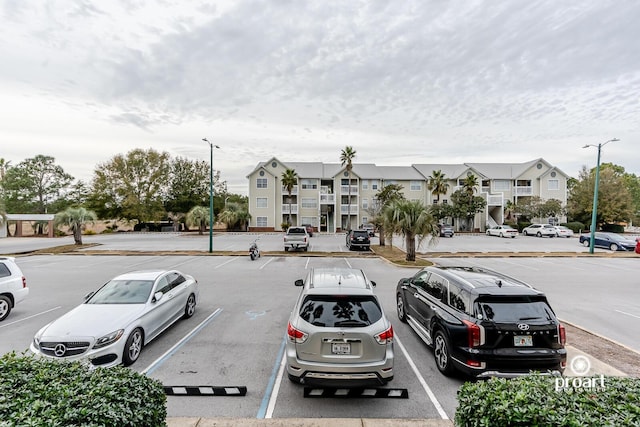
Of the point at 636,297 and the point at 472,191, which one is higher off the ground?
the point at 472,191

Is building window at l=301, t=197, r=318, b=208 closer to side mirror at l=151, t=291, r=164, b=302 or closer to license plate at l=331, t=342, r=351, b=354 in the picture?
side mirror at l=151, t=291, r=164, b=302

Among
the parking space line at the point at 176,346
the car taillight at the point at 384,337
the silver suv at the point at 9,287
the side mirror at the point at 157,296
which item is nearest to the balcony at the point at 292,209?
the silver suv at the point at 9,287

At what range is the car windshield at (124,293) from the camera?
707cm

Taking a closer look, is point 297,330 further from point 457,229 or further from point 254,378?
point 457,229

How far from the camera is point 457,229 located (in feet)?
172

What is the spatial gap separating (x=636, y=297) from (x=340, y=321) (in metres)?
13.5

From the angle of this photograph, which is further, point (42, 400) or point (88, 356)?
point (88, 356)

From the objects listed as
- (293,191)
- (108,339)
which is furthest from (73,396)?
(293,191)

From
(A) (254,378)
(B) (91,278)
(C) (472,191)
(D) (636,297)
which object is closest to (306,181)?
(C) (472,191)

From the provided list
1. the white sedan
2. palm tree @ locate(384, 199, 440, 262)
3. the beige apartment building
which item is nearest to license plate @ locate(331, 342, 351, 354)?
the white sedan

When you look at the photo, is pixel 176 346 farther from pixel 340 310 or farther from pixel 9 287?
pixel 9 287

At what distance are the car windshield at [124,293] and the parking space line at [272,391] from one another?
3380mm

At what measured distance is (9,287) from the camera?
355 inches

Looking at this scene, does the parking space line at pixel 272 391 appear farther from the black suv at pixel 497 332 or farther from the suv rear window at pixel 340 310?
the black suv at pixel 497 332
